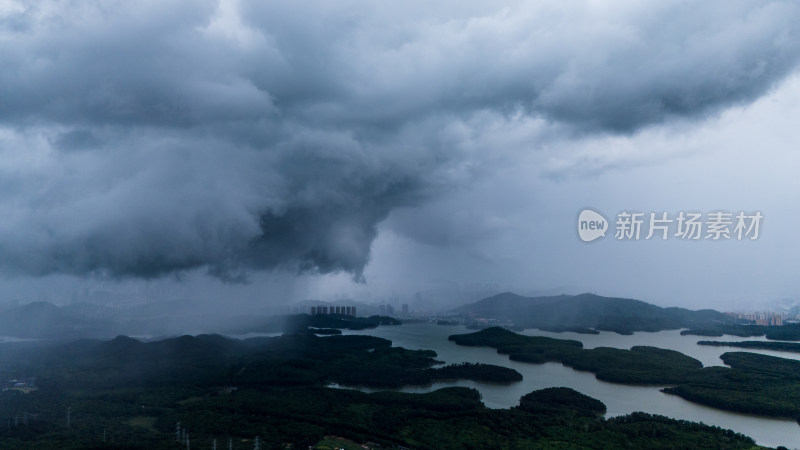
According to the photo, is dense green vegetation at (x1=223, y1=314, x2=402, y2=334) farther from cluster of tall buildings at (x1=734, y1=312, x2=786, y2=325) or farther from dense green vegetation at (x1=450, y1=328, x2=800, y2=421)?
cluster of tall buildings at (x1=734, y1=312, x2=786, y2=325)

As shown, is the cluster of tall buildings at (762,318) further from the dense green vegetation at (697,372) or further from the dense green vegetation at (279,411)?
the dense green vegetation at (279,411)

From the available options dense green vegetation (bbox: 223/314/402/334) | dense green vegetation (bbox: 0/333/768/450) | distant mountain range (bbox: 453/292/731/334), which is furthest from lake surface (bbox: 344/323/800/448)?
dense green vegetation (bbox: 223/314/402/334)

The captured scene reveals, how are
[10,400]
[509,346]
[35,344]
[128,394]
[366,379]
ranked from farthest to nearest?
[509,346] < [35,344] < [366,379] < [128,394] < [10,400]

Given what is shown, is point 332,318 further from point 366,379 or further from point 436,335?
point 366,379

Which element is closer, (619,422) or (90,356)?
(619,422)

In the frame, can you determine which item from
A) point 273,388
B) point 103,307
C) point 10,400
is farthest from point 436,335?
point 10,400

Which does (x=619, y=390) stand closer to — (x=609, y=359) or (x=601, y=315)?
(x=609, y=359)

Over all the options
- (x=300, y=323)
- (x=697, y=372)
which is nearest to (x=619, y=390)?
(x=697, y=372)
